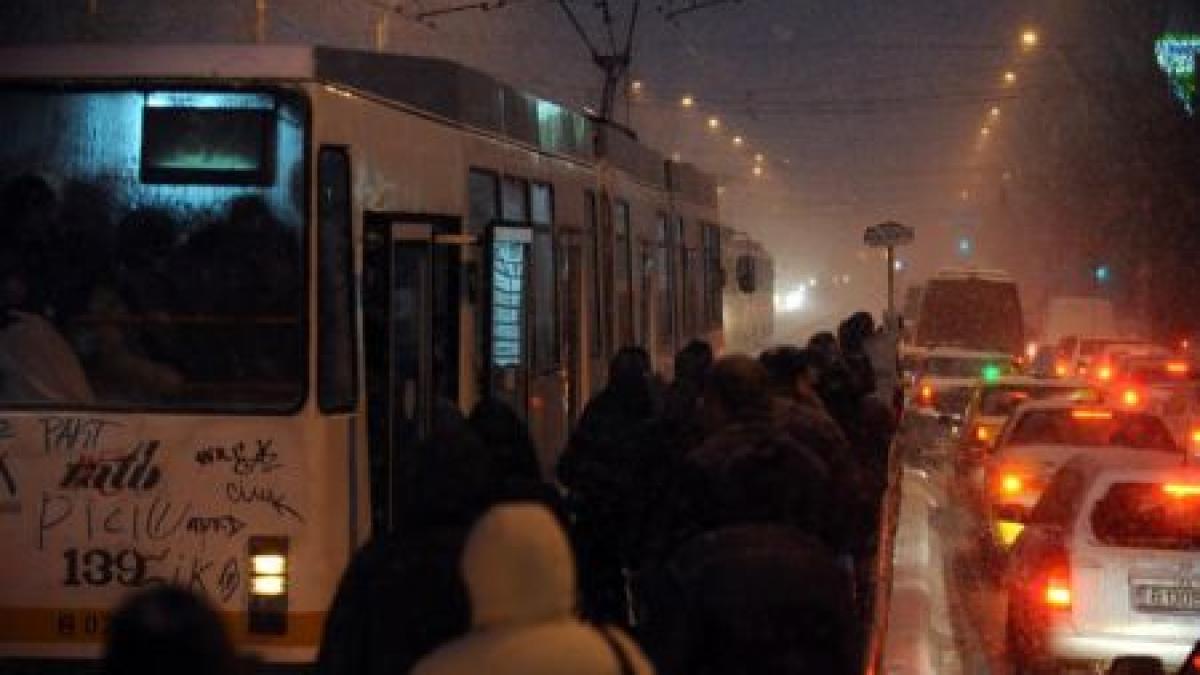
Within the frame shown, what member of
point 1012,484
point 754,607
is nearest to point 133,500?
point 754,607

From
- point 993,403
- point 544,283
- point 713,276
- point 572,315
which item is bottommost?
point 993,403

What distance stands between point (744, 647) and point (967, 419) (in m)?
19.5

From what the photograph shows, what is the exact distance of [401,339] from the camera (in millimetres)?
9859

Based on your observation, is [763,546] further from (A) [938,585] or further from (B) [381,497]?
(A) [938,585]

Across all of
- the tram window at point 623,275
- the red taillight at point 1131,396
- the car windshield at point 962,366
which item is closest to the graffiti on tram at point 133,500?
the tram window at point 623,275

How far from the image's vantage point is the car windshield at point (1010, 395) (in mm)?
23922

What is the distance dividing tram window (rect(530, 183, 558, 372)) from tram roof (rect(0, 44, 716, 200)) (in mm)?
376

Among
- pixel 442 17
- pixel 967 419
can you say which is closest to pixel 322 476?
pixel 967 419

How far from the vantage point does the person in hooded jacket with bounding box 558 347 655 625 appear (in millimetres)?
8742

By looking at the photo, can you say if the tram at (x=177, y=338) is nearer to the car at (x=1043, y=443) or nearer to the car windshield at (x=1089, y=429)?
the car at (x=1043, y=443)

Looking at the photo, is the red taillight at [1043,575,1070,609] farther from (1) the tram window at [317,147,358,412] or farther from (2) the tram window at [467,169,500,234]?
(1) the tram window at [317,147,358,412]

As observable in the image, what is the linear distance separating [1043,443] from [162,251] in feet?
38.1

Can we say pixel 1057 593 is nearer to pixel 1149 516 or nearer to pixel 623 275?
pixel 1149 516

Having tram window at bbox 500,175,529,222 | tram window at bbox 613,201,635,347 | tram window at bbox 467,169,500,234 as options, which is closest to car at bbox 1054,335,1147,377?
tram window at bbox 613,201,635,347
